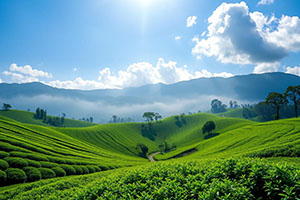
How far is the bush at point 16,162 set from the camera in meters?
31.7

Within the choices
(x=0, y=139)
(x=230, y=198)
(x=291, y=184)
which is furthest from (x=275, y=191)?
(x=0, y=139)

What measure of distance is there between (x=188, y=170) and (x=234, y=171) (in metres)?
2.93

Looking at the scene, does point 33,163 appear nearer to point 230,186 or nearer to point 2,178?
point 2,178

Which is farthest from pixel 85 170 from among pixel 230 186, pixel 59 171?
pixel 230 186

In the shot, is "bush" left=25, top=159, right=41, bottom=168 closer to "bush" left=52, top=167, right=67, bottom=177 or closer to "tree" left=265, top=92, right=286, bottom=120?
"bush" left=52, top=167, right=67, bottom=177

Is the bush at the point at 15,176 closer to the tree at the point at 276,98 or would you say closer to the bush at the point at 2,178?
the bush at the point at 2,178

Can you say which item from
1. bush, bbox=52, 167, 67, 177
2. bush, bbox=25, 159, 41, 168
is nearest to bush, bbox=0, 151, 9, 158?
bush, bbox=25, 159, 41, 168

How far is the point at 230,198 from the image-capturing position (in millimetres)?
6391

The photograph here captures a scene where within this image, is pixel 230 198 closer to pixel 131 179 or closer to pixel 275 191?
pixel 275 191

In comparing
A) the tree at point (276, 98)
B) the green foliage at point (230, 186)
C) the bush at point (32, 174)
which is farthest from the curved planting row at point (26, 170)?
the tree at point (276, 98)

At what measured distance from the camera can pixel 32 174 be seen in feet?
103

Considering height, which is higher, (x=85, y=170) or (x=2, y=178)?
(x=2, y=178)

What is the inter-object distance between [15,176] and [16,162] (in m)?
4.38

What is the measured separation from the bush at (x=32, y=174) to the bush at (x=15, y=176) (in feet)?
3.47
